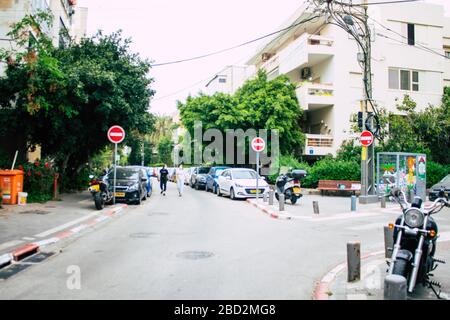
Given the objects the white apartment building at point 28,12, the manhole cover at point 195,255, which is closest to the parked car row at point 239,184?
the white apartment building at point 28,12

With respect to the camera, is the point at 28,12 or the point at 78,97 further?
the point at 28,12

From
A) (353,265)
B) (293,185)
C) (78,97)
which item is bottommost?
(353,265)

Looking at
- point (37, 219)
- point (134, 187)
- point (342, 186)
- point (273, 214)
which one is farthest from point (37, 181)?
point (342, 186)

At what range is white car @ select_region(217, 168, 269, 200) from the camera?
20047mm

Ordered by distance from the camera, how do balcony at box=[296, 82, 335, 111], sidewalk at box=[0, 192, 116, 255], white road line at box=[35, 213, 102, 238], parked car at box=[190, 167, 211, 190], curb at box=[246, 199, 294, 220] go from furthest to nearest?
parked car at box=[190, 167, 211, 190]
balcony at box=[296, 82, 335, 111]
curb at box=[246, 199, 294, 220]
white road line at box=[35, 213, 102, 238]
sidewalk at box=[0, 192, 116, 255]

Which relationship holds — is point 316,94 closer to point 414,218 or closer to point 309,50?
point 309,50

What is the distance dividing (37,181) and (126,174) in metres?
3.70

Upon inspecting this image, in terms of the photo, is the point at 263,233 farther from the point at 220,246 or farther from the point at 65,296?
the point at 65,296

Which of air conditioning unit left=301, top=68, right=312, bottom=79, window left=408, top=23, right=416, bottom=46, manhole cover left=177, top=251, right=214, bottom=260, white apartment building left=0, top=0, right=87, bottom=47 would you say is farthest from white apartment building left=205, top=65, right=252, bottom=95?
manhole cover left=177, top=251, right=214, bottom=260

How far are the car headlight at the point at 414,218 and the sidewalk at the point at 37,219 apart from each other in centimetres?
701

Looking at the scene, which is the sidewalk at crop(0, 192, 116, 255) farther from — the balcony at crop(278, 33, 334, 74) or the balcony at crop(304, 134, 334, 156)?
the balcony at crop(278, 33, 334, 74)

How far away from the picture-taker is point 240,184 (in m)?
20.1

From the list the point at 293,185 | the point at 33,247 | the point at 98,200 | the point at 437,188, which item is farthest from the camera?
the point at 437,188

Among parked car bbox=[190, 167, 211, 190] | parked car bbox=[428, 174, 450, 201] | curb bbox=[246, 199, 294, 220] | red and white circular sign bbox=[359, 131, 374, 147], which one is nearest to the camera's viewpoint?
curb bbox=[246, 199, 294, 220]
